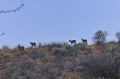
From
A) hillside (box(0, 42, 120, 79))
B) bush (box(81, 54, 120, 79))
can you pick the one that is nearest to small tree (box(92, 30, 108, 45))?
hillside (box(0, 42, 120, 79))

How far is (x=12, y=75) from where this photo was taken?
27.4m

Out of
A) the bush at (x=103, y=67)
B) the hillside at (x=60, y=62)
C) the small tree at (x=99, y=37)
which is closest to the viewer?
the bush at (x=103, y=67)

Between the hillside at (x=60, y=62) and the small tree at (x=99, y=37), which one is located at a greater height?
the small tree at (x=99, y=37)

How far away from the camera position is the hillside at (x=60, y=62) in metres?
25.5

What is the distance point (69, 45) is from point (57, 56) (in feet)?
7.62

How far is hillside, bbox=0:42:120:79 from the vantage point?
25.5m

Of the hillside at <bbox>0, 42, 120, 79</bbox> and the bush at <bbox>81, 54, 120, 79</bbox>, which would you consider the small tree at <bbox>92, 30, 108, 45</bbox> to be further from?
the bush at <bbox>81, 54, 120, 79</bbox>

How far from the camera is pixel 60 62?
1135 inches

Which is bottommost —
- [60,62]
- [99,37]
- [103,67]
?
[103,67]

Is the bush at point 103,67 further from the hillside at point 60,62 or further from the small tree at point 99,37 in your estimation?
the small tree at point 99,37

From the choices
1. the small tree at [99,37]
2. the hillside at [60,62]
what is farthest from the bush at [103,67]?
the small tree at [99,37]

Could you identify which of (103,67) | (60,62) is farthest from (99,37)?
(103,67)

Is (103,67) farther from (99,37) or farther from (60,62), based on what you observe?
(99,37)

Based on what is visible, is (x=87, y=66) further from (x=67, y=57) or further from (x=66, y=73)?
(x=67, y=57)
